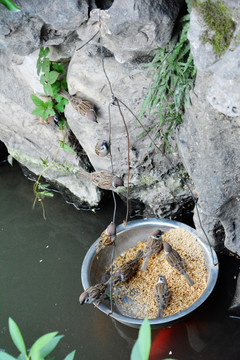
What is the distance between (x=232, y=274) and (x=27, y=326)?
54.7 inches

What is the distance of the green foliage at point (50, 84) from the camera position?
2902 mm

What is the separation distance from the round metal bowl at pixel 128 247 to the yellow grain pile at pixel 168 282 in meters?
0.05

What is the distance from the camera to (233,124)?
2127 mm

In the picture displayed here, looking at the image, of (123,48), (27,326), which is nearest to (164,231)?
(27,326)

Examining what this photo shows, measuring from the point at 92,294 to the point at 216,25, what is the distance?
1.63m

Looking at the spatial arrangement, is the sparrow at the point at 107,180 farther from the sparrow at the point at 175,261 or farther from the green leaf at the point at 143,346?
the green leaf at the point at 143,346

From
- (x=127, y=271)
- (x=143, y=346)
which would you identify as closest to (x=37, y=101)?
(x=127, y=271)

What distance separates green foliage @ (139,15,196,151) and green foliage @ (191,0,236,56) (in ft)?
0.96

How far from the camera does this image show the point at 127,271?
9.64ft

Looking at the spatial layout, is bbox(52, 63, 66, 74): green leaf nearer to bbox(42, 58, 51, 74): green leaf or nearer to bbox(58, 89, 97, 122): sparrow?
bbox(42, 58, 51, 74): green leaf

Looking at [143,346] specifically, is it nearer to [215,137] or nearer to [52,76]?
[215,137]

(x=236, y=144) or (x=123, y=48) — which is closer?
(x=236, y=144)

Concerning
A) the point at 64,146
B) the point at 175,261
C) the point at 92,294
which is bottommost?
the point at 175,261

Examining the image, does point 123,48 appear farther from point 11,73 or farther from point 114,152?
point 11,73
